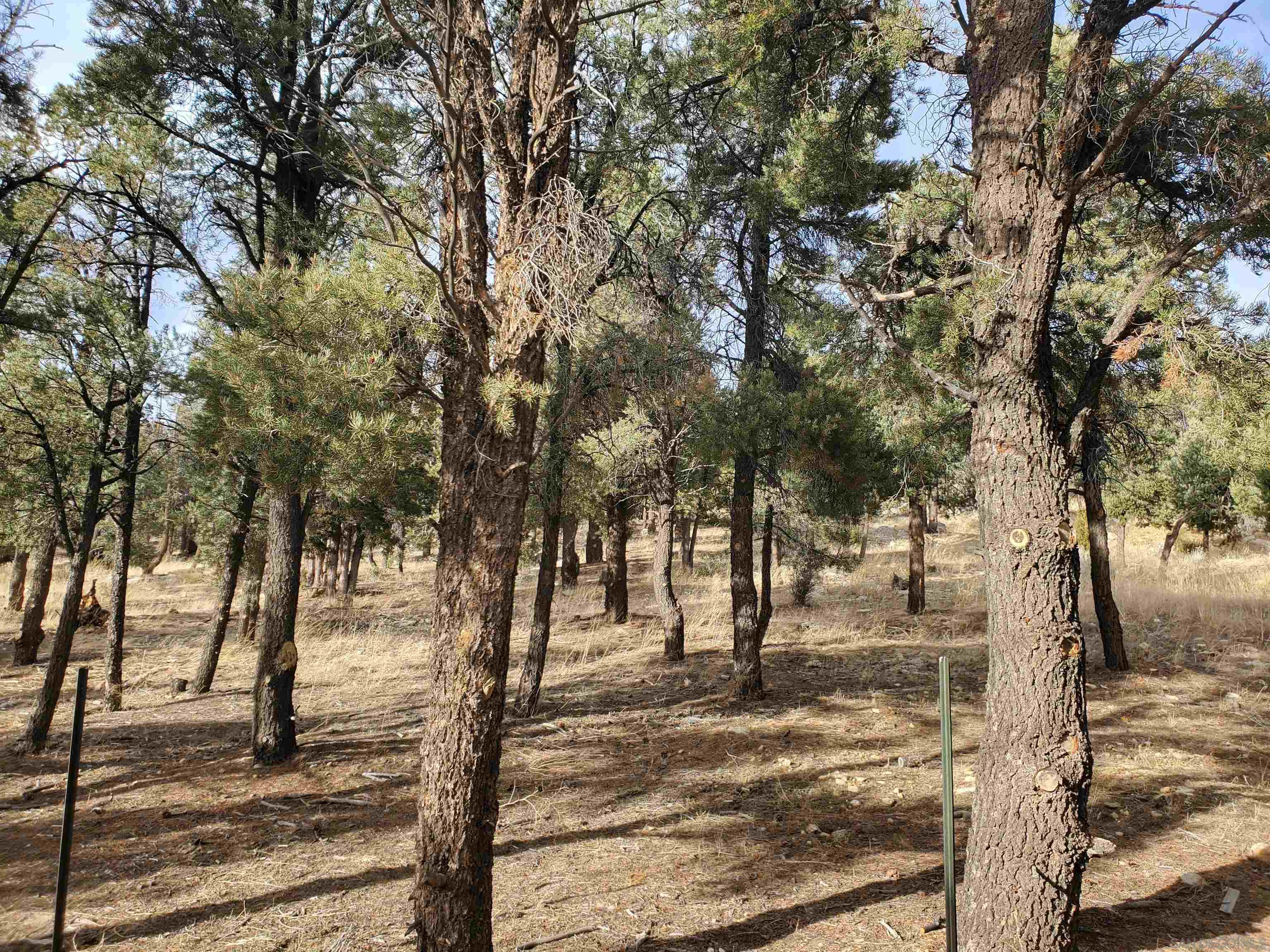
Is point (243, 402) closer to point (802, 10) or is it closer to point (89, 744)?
point (89, 744)

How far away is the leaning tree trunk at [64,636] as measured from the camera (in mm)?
8867

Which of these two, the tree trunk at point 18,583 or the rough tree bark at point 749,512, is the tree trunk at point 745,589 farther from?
the tree trunk at point 18,583

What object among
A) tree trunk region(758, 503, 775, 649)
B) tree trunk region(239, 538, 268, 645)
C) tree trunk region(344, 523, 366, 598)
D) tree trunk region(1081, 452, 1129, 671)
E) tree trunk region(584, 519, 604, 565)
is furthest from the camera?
tree trunk region(584, 519, 604, 565)

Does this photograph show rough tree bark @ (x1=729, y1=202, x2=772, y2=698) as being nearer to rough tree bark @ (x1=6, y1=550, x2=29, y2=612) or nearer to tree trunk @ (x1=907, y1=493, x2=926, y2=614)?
tree trunk @ (x1=907, y1=493, x2=926, y2=614)

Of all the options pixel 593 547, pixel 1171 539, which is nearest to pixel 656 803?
pixel 1171 539

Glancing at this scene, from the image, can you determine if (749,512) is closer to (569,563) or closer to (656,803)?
(656,803)

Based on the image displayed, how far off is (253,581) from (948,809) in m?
13.6

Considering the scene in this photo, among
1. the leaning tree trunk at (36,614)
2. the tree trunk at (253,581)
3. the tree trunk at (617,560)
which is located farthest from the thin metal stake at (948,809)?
the leaning tree trunk at (36,614)

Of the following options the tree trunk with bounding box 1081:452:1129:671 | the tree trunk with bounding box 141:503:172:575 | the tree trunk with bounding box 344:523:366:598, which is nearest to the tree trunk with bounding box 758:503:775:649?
the tree trunk with bounding box 1081:452:1129:671

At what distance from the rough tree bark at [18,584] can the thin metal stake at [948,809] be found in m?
25.4

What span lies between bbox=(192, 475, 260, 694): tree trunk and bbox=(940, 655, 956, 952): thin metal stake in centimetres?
1040

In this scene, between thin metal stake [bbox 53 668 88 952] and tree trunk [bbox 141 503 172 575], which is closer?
thin metal stake [bbox 53 668 88 952]

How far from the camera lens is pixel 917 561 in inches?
664

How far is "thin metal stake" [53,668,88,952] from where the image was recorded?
3.12m
